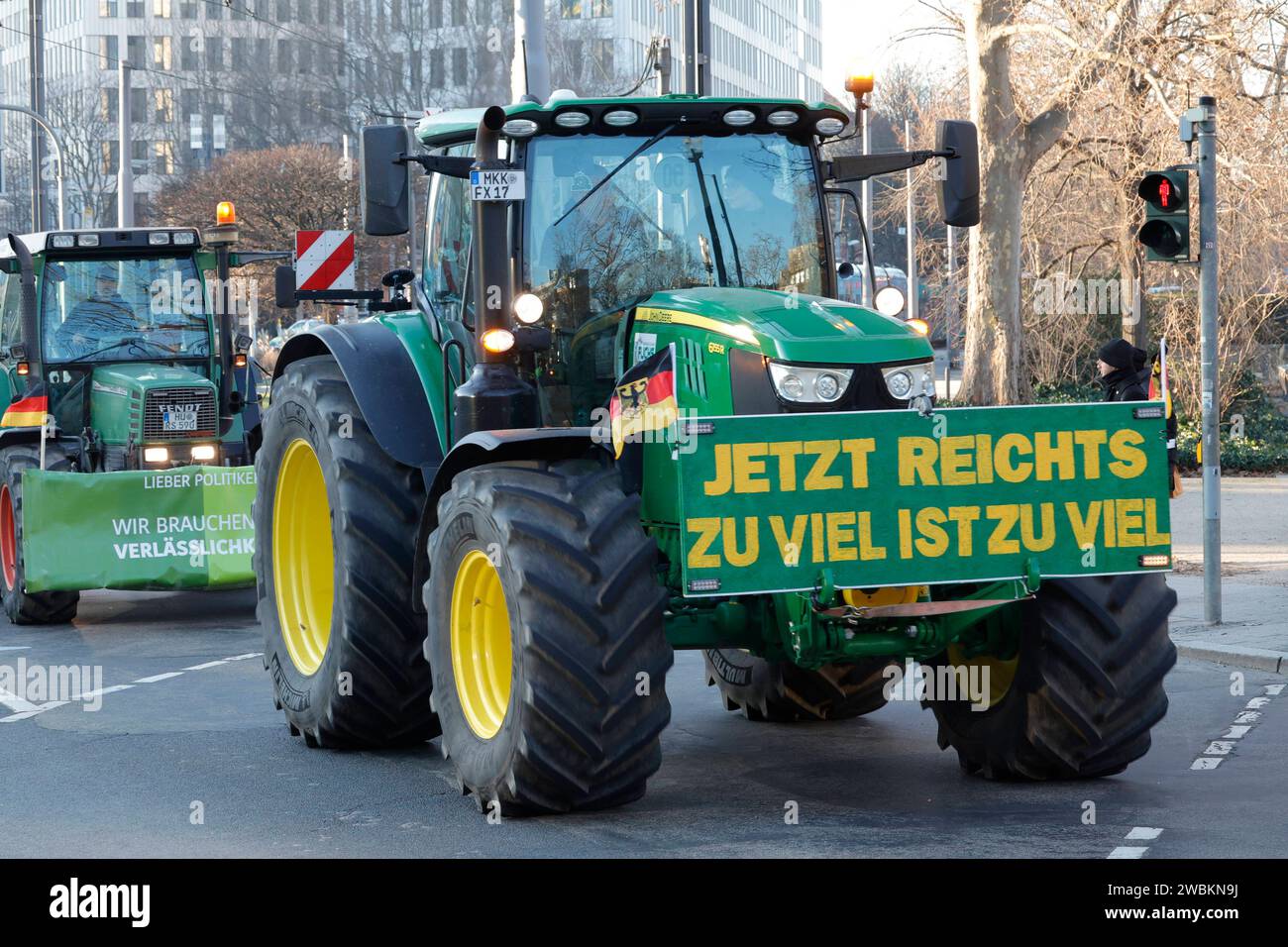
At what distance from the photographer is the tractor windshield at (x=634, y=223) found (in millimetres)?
8547

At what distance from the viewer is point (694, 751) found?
926 cm

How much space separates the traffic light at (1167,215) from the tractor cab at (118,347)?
7.29 metres

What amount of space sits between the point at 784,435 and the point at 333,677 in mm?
2856

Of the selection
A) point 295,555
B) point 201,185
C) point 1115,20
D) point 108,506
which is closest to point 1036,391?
point 1115,20

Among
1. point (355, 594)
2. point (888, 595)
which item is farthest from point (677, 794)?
point (355, 594)

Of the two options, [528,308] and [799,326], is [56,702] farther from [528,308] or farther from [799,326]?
[799,326]

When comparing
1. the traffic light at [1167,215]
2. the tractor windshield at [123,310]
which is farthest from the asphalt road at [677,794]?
the tractor windshield at [123,310]

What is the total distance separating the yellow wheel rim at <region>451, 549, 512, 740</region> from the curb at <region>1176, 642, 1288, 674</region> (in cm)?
578

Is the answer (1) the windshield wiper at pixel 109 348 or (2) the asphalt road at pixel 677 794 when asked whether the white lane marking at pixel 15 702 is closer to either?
(2) the asphalt road at pixel 677 794

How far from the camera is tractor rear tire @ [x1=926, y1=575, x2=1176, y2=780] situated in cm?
777

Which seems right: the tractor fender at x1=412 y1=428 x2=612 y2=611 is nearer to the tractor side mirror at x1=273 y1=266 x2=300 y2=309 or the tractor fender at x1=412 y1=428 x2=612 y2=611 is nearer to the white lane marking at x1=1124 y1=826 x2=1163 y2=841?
the white lane marking at x1=1124 y1=826 x2=1163 y2=841

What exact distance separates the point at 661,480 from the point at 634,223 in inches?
59.8

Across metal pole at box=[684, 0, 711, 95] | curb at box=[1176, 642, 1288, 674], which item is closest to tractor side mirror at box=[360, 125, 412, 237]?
curb at box=[1176, 642, 1288, 674]

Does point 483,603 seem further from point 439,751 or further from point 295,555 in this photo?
point 295,555
